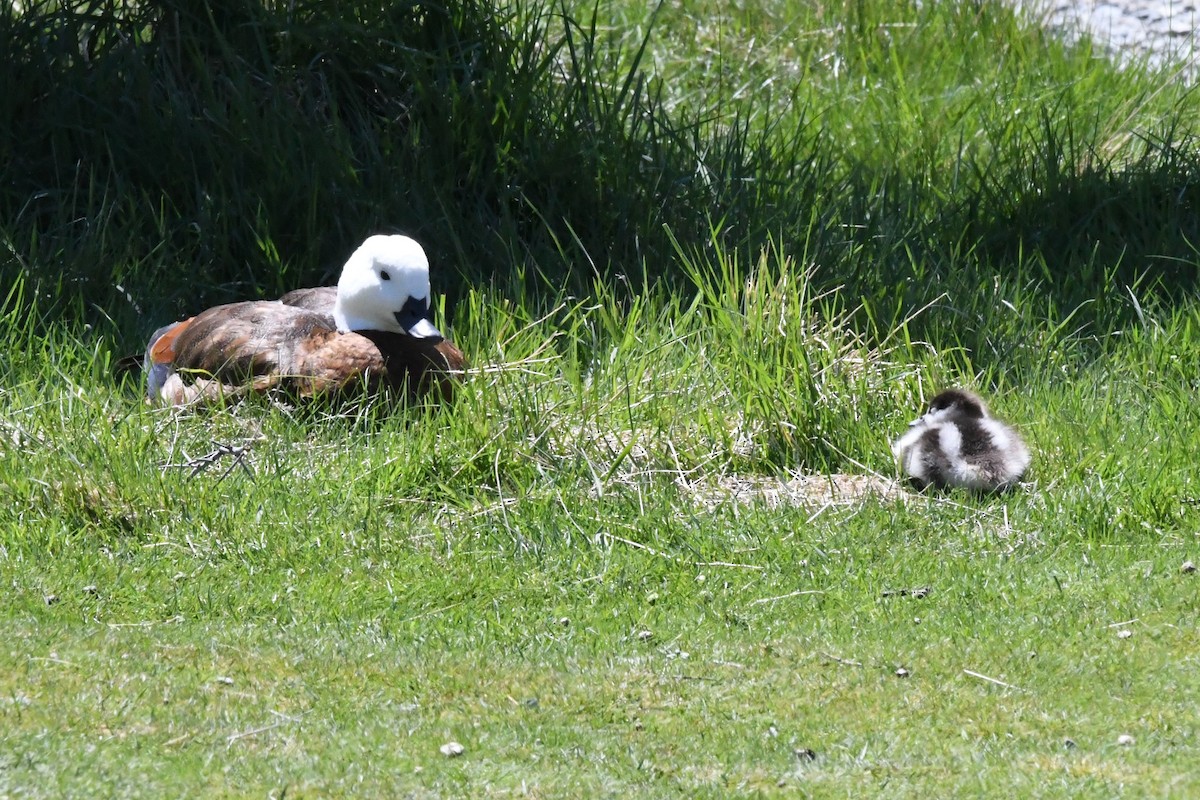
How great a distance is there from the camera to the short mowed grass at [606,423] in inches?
185

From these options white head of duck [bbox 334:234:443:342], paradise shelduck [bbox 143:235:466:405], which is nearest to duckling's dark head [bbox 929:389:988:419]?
paradise shelduck [bbox 143:235:466:405]

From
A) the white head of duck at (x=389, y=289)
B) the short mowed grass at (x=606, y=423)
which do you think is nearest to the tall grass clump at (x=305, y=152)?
the short mowed grass at (x=606, y=423)

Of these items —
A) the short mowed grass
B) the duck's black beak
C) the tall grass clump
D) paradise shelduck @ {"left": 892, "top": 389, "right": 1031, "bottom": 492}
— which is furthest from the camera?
the tall grass clump

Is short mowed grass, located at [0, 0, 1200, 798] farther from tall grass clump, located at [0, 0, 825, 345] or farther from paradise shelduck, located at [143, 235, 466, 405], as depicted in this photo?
paradise shelduck, located at [143, 235, 466, 405]

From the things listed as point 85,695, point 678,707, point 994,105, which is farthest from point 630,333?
point 994,105

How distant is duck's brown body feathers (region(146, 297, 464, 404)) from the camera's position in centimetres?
725

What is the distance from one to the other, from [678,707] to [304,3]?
5836 millimetres

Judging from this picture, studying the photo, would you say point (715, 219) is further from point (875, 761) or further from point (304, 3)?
point (875, 761)

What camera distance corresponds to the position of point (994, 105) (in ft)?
34.7

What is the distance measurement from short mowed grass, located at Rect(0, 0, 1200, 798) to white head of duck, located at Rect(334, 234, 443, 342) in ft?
1.34

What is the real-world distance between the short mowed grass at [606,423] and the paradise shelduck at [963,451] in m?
0.13

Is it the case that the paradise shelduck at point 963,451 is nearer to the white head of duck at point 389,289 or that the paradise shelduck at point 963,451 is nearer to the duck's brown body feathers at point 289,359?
the duck's brown body feathers at point 289,359

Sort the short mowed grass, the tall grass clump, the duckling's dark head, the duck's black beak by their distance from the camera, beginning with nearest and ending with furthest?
the short mowed grass
the duckling's dark head
the duck's black beak
the tall grass clump

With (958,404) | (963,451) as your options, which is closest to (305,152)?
(958,404)
